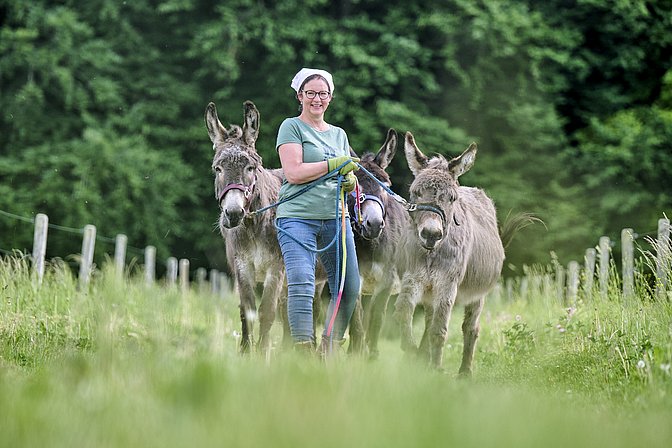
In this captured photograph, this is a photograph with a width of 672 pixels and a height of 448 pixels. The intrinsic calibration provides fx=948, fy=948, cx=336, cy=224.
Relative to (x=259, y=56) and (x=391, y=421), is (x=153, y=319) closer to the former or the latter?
(x=391, y=421)

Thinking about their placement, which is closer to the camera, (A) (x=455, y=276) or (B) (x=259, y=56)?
(A) (x=455, y=276)

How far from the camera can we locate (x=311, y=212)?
6.05 m

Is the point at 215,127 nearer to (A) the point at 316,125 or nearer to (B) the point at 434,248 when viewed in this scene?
(A) the point at 316,125

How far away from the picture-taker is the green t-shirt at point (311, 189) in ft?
19.8

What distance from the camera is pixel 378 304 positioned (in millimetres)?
8352

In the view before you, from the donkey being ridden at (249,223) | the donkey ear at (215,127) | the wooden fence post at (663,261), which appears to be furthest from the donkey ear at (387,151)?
the wooden fence post at (663,261)

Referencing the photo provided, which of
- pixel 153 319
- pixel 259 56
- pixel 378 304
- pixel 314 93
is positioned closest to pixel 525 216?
pixel 378 304

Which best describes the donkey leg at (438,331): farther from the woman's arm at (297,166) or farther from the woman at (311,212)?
the woman's arm at (297,166)

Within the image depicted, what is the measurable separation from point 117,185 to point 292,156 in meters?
15.6

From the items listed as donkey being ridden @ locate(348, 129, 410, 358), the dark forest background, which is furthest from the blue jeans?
the dark forest background

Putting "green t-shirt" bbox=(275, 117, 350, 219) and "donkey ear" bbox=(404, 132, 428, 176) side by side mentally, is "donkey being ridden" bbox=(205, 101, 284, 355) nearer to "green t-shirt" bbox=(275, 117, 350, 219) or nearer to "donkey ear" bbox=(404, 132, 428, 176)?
"green t-shirt" bbox=(275, 117, 350, 219)

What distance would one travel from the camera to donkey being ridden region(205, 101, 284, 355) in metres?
7.19

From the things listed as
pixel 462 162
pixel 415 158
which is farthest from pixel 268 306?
pixel 462 162

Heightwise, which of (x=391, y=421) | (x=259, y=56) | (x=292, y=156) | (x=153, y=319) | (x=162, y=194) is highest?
(x=259, y=56)
